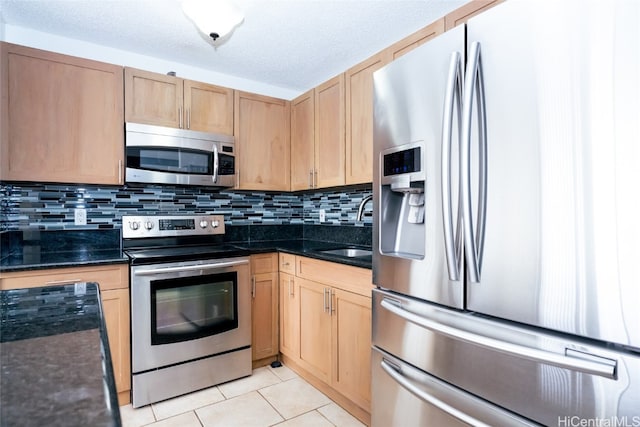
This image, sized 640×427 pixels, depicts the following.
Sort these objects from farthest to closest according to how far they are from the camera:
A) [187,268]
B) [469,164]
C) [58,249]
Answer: [58,249]
[187,268]
[469,164]

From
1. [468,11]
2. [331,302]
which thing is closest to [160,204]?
[331,302]

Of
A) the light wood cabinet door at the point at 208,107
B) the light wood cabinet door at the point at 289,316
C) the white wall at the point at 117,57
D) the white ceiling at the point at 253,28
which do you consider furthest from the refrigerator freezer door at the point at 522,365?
the white wall at the point at 117,57

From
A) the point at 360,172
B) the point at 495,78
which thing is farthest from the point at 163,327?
the point at 495,78

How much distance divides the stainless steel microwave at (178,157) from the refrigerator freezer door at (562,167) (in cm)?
194

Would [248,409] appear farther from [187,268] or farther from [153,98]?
[153,98]

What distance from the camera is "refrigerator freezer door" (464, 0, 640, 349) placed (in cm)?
80

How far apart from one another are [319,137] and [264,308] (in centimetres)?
134

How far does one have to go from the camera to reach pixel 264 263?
101 inches

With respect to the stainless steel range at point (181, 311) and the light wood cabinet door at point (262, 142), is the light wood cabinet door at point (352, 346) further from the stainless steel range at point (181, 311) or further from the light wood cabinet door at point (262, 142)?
the light wood cabinet door at point (262, 142)

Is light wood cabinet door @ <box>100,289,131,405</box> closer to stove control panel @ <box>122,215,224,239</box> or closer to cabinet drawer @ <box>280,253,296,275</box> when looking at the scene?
stove control panel @ <box>122,215,224,239</box>

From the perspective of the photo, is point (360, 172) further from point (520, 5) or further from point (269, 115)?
point (520, 5)

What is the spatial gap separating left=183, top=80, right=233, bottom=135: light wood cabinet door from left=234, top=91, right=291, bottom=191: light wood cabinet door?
7 centimetres

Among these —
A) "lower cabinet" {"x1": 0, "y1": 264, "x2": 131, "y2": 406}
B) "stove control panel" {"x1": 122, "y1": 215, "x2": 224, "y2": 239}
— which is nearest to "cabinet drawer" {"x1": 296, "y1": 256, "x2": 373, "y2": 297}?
"stove control panel" {"x1": 122, "y1": 215, "x2": 224, "y2": 239}

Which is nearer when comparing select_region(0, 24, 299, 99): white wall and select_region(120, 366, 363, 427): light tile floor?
select_region(120, 366, 363, 427): light tile floor
